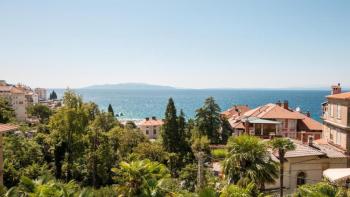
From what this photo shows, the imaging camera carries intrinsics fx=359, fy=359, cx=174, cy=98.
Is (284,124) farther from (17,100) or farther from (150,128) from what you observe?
(17,100)

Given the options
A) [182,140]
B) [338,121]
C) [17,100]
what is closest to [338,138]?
[338,121]

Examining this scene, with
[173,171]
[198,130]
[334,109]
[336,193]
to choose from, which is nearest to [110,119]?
[198,130]

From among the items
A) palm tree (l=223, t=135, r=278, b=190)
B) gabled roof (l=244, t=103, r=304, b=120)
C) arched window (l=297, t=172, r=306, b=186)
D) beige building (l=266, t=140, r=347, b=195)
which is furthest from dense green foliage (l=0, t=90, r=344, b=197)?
gabled roof (l=244, t=103, r=304, b=120)

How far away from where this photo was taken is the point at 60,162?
1735 inches

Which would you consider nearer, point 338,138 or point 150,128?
point 338,138

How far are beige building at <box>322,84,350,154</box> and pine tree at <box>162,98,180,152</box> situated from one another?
23.4m

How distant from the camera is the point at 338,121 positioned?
116 ft

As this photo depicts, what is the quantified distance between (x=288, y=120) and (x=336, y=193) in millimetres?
43091

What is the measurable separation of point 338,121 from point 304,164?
7.76m

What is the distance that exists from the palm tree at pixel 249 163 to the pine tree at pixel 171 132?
33976 mm

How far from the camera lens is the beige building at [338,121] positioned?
111ft

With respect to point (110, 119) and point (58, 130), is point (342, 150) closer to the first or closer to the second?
point (58, 130)

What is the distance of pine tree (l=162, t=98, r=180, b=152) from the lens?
55.2 m

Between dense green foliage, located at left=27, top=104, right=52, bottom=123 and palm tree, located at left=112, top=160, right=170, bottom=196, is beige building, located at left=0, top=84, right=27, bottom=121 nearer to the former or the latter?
dense green foliage, located at left=27, top=104, right=52, bottom=123
